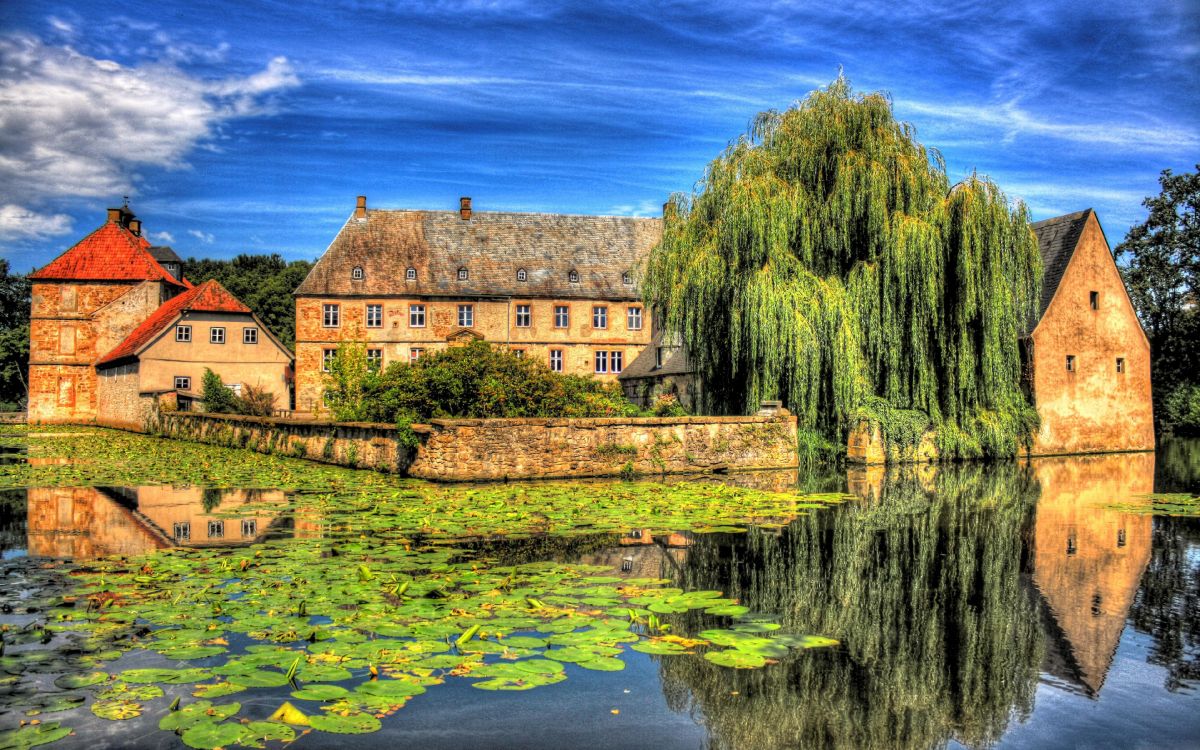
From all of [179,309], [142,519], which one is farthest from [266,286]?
[142,519]

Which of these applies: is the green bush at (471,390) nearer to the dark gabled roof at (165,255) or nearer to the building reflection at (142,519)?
the building reflection at (142,519)

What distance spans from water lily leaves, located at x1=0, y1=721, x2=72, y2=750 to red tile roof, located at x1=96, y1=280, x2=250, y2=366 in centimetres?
4051

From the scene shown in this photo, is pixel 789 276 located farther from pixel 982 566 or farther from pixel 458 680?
pixel 458 680

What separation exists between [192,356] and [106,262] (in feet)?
39.9

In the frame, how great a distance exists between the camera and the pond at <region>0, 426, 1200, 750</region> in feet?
16.0

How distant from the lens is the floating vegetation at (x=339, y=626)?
16.7 ft

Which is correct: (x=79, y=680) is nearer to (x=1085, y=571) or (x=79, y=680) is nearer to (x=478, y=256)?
(x=1085, y=571)

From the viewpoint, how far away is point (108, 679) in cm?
537

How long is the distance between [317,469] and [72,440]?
56.7 feet

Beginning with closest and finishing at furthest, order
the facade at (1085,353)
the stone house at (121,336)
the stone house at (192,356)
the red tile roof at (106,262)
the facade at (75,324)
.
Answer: the facade at (1085,353), the stone house at (192,356), the stone house at (121,336), the facade at (75,324), the red tile roof at (106,262)

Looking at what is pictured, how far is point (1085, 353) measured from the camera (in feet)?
102

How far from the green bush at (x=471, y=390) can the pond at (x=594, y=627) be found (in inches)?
278

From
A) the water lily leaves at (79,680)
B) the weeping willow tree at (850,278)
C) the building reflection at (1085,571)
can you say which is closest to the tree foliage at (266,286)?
the weeping willow tree at (850,278)

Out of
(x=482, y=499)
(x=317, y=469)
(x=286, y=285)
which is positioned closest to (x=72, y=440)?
(x=317, y=469)
